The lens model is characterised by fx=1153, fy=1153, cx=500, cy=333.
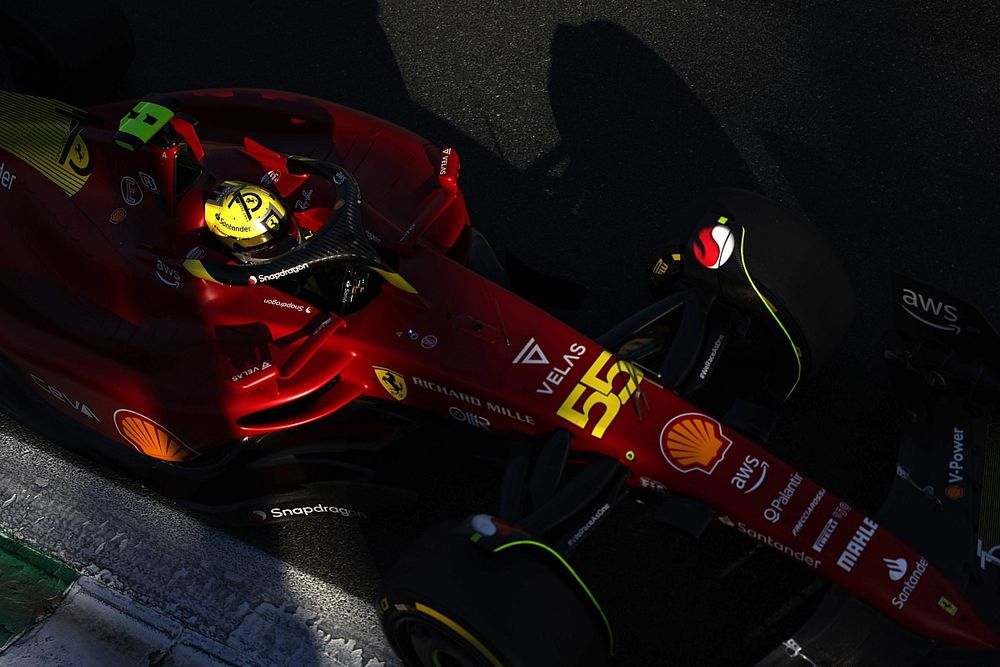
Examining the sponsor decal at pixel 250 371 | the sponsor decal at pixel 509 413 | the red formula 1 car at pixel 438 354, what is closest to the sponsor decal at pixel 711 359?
the red formula 1 car at pixel 438 354

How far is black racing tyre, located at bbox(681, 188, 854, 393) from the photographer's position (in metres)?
4.18

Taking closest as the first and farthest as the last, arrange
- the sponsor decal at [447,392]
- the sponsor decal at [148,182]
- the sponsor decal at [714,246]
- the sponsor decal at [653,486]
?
1. the sponsor decal at [653,486]
2. the sponsor decal at [447,392]
3. the sponsor decal at [714,246]
4. the sponsor decal at [148,182]

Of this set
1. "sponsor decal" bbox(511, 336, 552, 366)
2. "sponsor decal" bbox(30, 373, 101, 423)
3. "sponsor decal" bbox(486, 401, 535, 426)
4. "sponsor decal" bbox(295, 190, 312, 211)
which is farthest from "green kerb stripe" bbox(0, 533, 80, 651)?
"sponsor decal" bbox(511, 336, 552, 366)

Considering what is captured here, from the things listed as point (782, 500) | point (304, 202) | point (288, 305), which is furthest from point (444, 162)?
point (782, 500)

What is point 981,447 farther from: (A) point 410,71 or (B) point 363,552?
(A) point 410,71

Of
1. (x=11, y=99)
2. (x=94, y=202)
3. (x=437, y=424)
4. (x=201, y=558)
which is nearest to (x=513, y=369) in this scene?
(x=437, y=424)

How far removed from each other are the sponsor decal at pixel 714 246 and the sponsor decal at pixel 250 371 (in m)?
1.61

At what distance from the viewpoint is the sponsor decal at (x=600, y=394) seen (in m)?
3.85

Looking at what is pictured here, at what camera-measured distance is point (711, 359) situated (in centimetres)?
424

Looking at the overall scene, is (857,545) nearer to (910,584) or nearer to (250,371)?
(910,584)

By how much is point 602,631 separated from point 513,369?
3.10ft

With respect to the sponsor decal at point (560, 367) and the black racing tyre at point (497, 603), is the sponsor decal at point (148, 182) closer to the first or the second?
the sponsor decal at point (560, 367)

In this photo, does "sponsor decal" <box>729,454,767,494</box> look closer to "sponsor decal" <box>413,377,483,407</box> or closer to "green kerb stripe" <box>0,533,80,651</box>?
"sponsor decal" <box>413,377,483,407</box>

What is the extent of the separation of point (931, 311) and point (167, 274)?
274 cm
